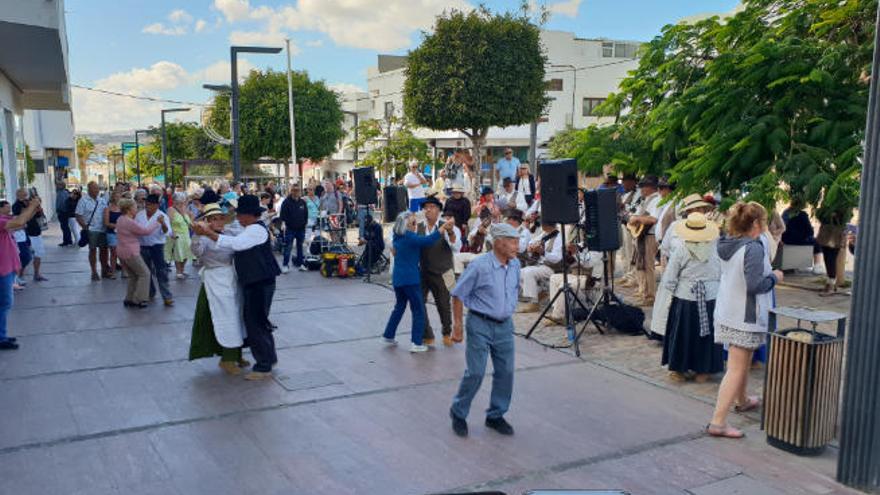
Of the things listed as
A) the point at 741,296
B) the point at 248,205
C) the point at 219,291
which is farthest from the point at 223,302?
the point at 741,296

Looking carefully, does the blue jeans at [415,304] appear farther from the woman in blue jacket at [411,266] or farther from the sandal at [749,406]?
the sandal at [749,406]

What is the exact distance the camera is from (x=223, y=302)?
6.93 metres

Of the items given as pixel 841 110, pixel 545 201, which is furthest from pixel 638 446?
pixel 841 110

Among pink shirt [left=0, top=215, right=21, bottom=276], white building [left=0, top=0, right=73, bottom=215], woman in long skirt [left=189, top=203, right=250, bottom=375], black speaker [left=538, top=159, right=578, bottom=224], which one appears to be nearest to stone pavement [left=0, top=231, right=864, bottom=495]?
woman in long skirt [left=189, top=203, right=250, bottom=375]

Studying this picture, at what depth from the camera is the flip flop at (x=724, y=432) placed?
5492mm

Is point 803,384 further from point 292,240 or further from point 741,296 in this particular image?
point 292,240

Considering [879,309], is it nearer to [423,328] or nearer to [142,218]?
[423,328]

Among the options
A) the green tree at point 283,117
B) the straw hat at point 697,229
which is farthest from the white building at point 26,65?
the green tree at point 283,117

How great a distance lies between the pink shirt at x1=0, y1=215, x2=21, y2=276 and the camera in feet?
25.6

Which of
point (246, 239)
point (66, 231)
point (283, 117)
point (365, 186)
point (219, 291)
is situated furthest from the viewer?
point (283, 117)

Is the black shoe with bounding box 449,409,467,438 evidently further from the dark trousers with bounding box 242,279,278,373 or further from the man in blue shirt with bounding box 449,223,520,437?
the dark trousers with bounding box 242,279,278,373

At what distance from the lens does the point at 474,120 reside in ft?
Result: 82.2

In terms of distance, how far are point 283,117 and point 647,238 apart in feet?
114

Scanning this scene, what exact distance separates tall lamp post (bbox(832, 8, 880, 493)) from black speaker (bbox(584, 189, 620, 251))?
A: 4.27 m
